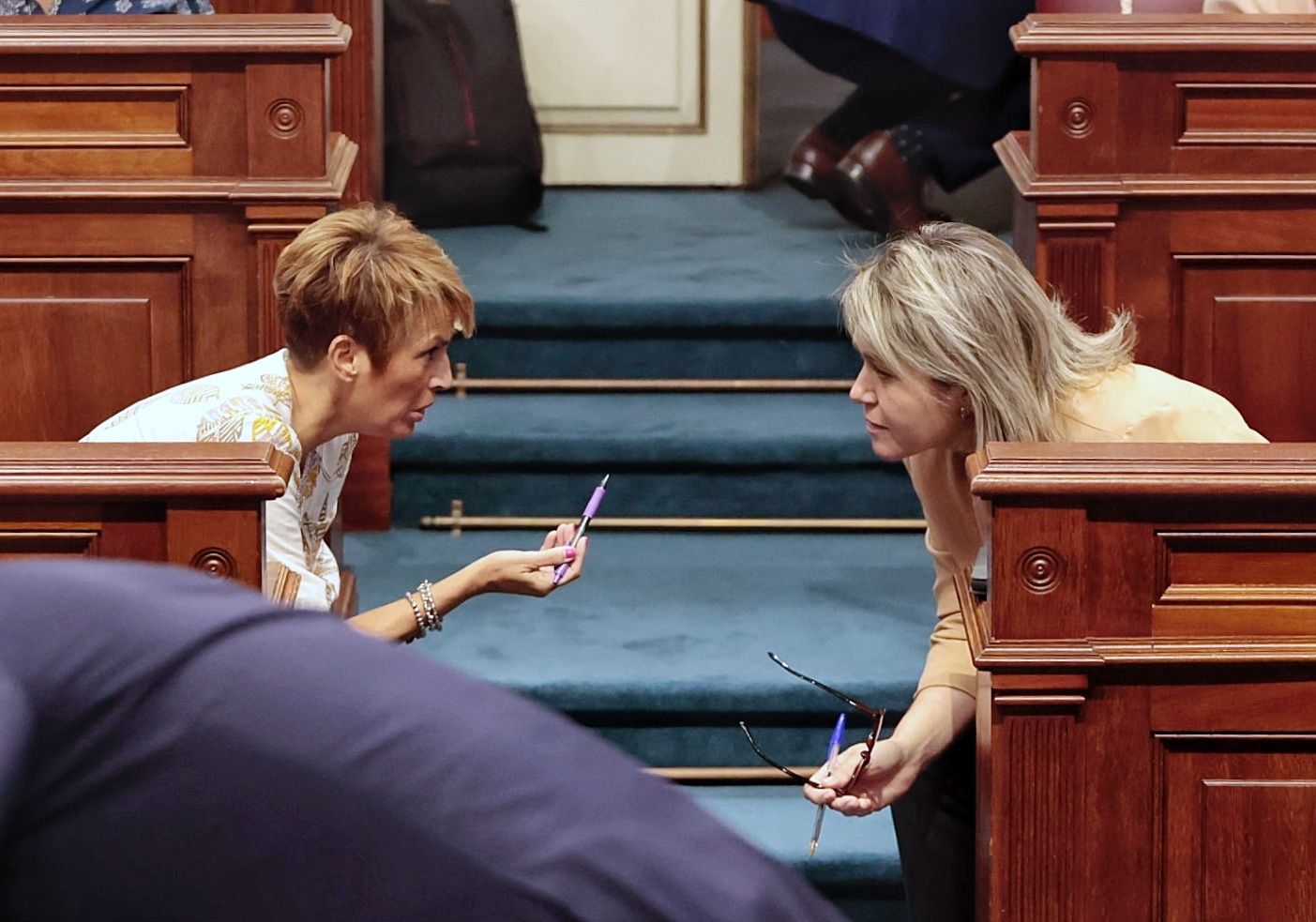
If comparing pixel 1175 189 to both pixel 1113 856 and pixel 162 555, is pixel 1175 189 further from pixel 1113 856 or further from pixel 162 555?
pixel 162 555

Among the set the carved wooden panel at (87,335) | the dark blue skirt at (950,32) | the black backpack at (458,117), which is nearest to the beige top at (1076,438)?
the carved wooden panel at (87,335)

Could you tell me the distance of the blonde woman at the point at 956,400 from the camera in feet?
7.12

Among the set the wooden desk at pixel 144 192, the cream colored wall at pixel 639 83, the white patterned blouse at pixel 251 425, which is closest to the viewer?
the white patterned blouse at pixel 251 425

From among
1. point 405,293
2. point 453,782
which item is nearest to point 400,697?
point 453,782

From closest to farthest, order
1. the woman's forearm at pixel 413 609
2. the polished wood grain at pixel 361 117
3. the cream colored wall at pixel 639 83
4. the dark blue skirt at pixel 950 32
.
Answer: the woman's forearm at pixel 413 609
the polished wood grain at pixel 361 117
the dark blue skirt at pixel 950 32
the cream colored wall at pixel 639 83

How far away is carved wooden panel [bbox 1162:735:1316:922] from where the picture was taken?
6.54 ft

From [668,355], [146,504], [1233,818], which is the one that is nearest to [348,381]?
[146,504]

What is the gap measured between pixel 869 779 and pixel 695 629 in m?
0.91

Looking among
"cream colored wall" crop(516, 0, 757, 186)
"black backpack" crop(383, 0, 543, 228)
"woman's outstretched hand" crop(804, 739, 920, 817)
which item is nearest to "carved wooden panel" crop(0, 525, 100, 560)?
"woman's outstretched hand" crop(804, 739, 920, 817)

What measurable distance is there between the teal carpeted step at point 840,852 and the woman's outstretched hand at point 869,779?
0.44m

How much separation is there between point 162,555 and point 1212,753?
3.57ft

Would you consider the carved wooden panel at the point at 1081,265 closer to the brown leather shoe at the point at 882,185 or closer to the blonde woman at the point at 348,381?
the blonde woman at the point at 348,381

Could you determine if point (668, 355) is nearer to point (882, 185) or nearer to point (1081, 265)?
point (882, 185)

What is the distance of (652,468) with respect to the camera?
358 centimetres
